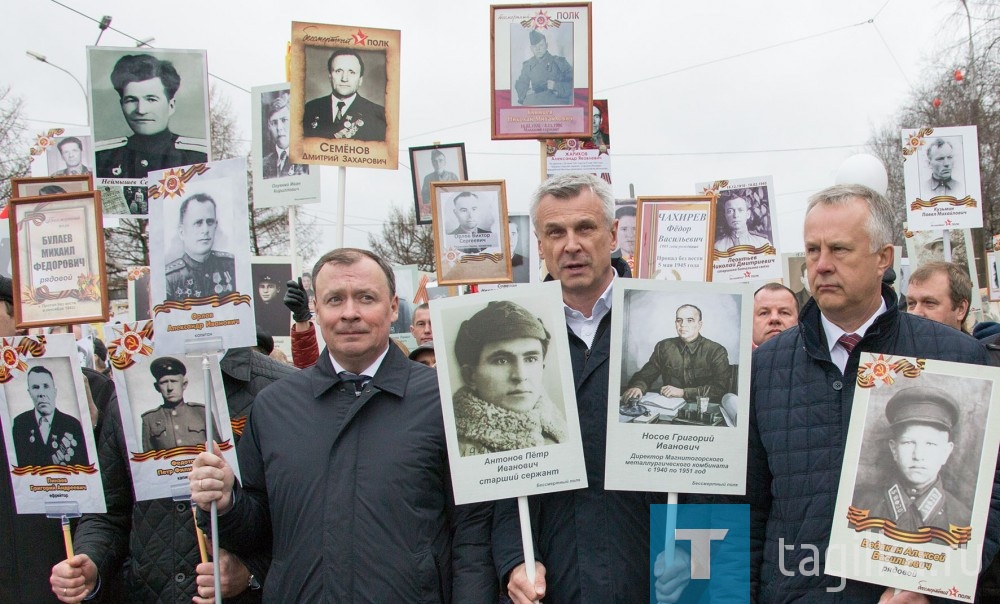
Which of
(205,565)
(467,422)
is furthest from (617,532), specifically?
(205,565)

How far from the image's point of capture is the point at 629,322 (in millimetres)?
2652

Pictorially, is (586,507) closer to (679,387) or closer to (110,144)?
(679,387)

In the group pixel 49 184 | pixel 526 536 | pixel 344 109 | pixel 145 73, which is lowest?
pixel 526 536

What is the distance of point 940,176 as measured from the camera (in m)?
7.96

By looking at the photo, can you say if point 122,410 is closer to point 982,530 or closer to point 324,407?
point 324,407

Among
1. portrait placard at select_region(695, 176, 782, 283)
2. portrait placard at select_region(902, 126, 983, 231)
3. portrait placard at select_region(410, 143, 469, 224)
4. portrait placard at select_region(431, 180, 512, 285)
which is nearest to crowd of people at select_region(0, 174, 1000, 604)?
portrait placard at select_region(431, 180, 512, 285)

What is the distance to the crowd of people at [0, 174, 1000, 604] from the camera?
2.61 metres

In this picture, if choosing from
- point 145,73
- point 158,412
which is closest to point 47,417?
point 158,412

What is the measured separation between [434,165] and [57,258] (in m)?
4.26

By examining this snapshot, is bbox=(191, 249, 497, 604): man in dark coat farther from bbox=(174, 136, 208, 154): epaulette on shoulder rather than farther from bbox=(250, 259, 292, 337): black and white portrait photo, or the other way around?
bbox=(250, 259, 292, 337): black and white portrait photo

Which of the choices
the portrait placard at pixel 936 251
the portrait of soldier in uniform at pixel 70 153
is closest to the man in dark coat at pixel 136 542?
the portrait of soldier in uniform at pixel 70 153

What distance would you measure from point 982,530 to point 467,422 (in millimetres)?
1439

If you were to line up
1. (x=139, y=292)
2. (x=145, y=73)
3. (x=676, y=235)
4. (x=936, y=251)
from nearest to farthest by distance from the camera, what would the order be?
1. (x=145, y=73)
2. (x=676, y=235)
3. (x=139, y=292)
4. (x=936, y=251)

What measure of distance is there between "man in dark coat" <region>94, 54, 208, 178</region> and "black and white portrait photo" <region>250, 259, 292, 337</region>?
402cm
